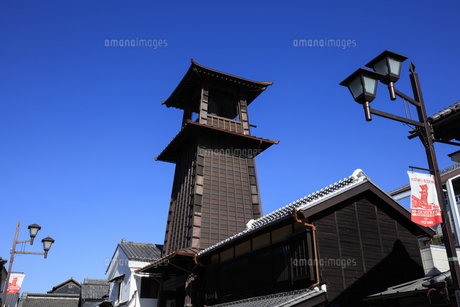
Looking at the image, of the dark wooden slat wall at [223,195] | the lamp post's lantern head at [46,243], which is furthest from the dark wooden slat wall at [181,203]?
the lamp post's lantern head at [46,243]

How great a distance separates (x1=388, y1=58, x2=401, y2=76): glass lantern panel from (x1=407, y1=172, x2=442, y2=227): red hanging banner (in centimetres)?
204

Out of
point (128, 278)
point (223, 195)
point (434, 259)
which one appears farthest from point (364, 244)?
point (128, 278)

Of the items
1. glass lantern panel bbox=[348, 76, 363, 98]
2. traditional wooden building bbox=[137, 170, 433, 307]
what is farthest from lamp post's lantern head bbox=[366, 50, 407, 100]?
traditional wooden building bbox=[137, 170, 433, 307]

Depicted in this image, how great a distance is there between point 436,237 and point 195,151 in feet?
45.4

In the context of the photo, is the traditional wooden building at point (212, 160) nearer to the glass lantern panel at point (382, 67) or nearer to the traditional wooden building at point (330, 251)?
the traditional wooden building at point (330, 251)

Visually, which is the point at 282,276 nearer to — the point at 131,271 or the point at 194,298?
the point at 194,298

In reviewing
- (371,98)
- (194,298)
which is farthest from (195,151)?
(371,98)

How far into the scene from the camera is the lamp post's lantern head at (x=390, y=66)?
7.51 m

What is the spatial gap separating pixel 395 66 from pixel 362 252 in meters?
7.56

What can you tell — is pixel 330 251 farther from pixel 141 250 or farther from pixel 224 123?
pixel 141 250

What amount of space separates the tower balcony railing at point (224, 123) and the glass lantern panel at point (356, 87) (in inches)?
675

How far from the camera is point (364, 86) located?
7.30m

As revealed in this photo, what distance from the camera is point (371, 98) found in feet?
24.1

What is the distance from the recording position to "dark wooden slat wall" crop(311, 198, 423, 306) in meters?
12.2
